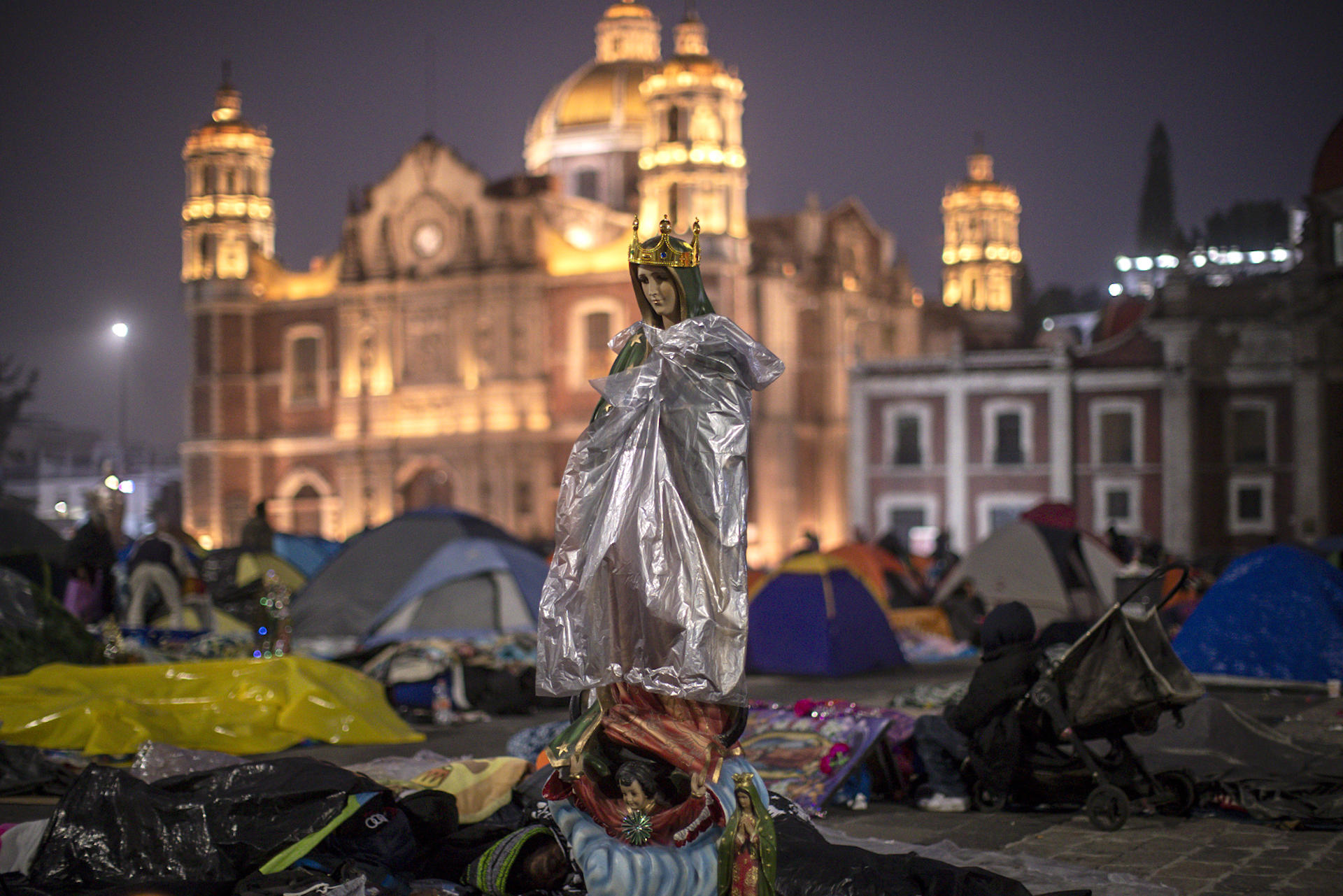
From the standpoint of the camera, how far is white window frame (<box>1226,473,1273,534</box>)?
3253 centimetres

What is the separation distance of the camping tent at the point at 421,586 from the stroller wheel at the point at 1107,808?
767 cm

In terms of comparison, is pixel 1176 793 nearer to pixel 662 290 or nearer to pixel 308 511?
pixel 662 290

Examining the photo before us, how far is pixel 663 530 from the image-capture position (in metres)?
5.15

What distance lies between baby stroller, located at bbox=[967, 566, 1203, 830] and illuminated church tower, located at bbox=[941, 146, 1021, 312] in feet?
141

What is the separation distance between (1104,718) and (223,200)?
37.0 m

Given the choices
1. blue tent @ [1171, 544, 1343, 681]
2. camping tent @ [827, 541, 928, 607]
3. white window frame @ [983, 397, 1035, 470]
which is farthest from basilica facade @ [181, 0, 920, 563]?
blue tent @ [1171, 544, 1343, 681]

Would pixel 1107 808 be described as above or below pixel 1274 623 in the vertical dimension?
below

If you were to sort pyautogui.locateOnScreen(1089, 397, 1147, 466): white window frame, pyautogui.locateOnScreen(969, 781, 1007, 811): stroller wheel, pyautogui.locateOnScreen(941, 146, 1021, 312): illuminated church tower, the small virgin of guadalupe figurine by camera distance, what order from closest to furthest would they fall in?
1. the small virgin of guadalupe figurine
2. pyautogui.locateOnScreen(969, 781, 1007, 811): stroller wheel
3. pyautogui.locateOnScreen(1089, 397, 1147, 466): white window frame
4. pyautogui.locateOnScreen(941, 146, 1021, 312): illuminated church tower

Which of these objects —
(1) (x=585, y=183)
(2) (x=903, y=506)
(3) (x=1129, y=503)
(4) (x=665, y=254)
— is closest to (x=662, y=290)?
(4) (x=665, y=254)

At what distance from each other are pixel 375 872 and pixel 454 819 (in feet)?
1.95

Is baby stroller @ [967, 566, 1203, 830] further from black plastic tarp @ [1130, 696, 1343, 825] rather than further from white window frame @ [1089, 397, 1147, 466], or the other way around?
white window frame @ [1089, 397, 1147, 466]

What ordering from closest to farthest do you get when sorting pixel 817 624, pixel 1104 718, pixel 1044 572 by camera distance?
pixel 1104 718
pixel 817 624
pixel 1044 572

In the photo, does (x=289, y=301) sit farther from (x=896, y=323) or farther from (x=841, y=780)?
(x=841, y=780)

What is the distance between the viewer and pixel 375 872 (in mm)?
5488
